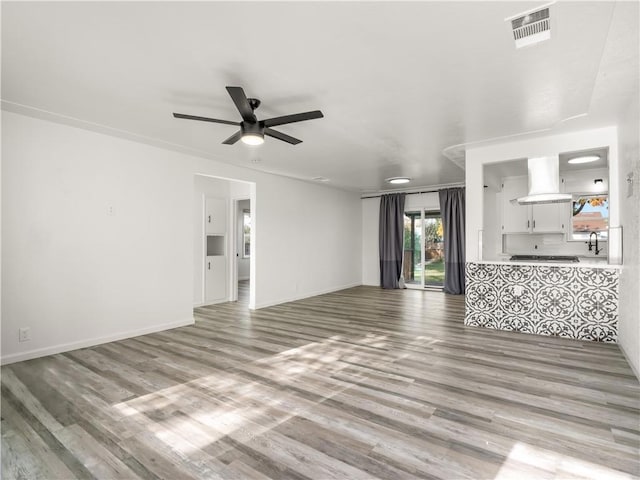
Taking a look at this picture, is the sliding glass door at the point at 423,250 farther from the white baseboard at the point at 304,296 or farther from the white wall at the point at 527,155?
the white wall at the point at 527,155

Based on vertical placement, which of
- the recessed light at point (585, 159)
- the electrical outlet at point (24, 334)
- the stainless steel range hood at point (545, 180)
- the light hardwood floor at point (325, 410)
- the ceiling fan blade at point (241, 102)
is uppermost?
the recessed light at point (585, 159)

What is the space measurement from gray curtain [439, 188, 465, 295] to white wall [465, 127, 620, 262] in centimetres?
291

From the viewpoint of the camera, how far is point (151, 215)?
4.64 meters

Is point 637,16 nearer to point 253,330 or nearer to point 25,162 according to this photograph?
point 253,330

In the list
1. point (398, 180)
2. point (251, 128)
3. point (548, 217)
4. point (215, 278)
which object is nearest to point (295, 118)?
point (251, 128)

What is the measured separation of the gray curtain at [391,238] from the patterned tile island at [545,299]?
12.0 feet

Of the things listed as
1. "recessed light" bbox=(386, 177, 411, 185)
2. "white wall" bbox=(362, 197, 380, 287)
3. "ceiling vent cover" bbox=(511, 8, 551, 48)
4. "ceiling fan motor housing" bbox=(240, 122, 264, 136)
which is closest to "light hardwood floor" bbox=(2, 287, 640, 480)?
"ceiling fan motor housing" bbox=(240, 122, 264, 136)

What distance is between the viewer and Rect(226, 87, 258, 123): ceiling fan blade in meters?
A: 2.49

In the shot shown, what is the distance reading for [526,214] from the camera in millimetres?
6176

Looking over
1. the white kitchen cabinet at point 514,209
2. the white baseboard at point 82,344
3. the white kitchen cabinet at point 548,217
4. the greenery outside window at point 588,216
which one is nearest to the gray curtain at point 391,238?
the white kitchen cabinet at point 514,209

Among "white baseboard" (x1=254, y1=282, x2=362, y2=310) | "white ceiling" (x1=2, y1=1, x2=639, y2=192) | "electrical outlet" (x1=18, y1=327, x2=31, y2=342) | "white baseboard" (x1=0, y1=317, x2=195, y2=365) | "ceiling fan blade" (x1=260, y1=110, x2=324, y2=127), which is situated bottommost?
"white baseboard" (x1=0, y1=317, x2=195, y2=365)

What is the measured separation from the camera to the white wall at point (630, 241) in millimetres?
3076

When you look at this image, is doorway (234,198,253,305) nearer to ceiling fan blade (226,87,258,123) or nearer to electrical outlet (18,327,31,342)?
electrical outlet (18,327,31,342)

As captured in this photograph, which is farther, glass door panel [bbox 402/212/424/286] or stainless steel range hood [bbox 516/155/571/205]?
glass door panel [bbox 402/212/424/286]
